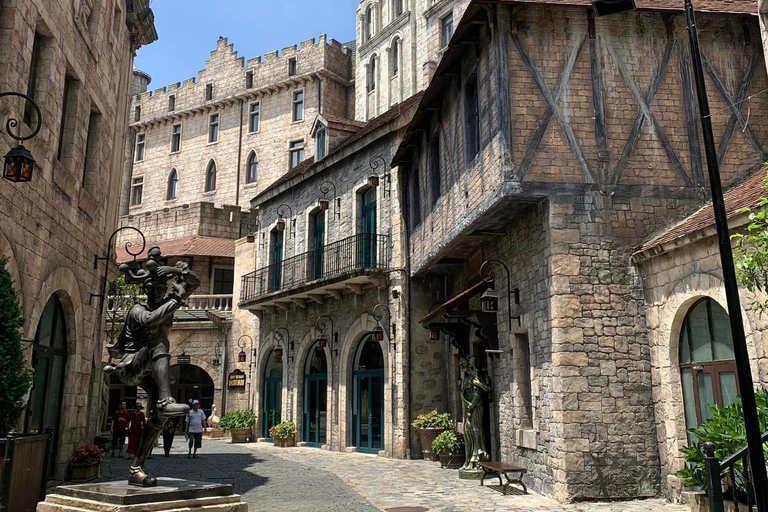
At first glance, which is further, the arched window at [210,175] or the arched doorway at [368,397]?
the arched window at [210,175]

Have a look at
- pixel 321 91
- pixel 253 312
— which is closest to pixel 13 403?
pixel 253 312

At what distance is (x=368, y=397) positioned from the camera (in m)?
17.1

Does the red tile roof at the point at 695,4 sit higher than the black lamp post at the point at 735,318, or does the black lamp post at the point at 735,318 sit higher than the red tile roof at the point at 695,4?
the red tile roof at the point at 695,4

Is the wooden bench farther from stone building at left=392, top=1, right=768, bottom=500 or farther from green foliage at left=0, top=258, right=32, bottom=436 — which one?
green foliage at left=0, top=258, right=32, bottom=436

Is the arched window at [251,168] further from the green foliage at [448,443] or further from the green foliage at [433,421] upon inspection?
the green foliage at [448,443]

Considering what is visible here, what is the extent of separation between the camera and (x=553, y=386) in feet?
30.7

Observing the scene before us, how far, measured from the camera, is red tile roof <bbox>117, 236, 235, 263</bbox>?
86.0 feet

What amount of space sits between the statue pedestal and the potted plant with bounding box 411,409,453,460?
8.73m

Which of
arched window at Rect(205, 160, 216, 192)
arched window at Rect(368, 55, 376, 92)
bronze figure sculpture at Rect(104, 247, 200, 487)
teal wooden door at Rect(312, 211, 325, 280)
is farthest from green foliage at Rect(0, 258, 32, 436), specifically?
arched window at Rect(205, 160, 216, 192)

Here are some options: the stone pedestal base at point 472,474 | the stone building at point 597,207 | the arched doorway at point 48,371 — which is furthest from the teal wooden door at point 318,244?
the arched doorway at point 48,371

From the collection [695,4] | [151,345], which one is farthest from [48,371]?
Answer: [695,4]

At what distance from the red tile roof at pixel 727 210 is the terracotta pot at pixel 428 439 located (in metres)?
6.77

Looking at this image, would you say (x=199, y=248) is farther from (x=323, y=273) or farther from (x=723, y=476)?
(x=723, y=476)

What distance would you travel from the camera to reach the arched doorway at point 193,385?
25.9 metres
